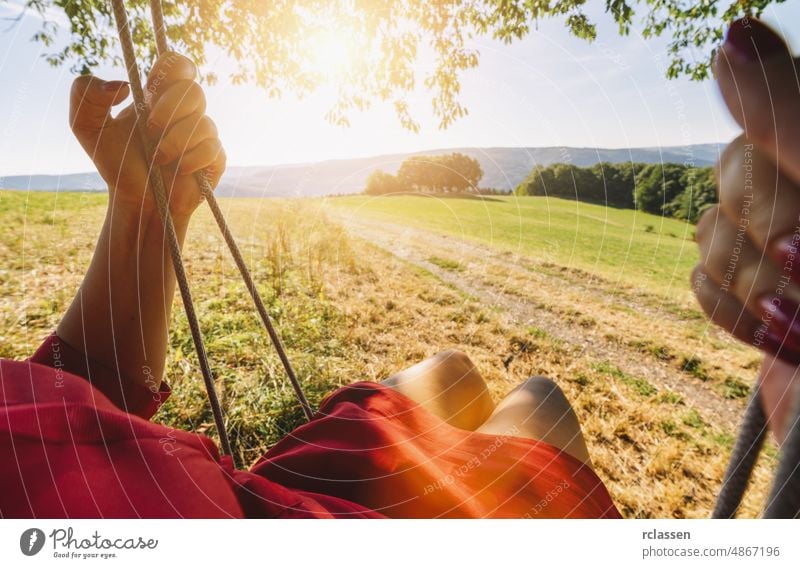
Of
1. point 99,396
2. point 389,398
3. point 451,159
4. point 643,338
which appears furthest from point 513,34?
point 643,338

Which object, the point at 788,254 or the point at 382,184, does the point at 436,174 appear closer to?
the point at 382,184

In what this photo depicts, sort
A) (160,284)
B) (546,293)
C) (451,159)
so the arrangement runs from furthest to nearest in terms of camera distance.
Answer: (546,293) → (451,159) → (160,284)

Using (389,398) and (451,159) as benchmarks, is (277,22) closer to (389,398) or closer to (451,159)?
(451,159)

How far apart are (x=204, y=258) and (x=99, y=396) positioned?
5.94ft

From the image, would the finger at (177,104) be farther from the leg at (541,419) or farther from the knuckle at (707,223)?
the leg at (541,419)

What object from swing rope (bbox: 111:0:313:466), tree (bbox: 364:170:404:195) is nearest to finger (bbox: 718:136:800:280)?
swing rope (bbox: 111:0:313:466)

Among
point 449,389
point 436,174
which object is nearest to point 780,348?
point 449,389

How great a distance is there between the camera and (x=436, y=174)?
1245 mm

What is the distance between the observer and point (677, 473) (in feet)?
2.74

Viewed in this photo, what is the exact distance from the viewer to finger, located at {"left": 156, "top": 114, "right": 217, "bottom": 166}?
402 mm

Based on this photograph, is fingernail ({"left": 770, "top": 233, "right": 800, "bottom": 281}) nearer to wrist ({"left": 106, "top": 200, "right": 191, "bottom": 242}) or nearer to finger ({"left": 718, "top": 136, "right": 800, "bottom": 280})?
finger ({"left": 718, "top": 136, "right": 800, "bottom": 280})

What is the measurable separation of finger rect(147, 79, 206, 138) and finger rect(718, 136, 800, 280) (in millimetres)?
474

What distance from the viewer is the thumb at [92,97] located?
392 millimetres

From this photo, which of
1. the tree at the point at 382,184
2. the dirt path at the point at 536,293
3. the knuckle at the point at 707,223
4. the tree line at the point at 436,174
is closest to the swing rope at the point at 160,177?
the knuckle at the point at 707,223
